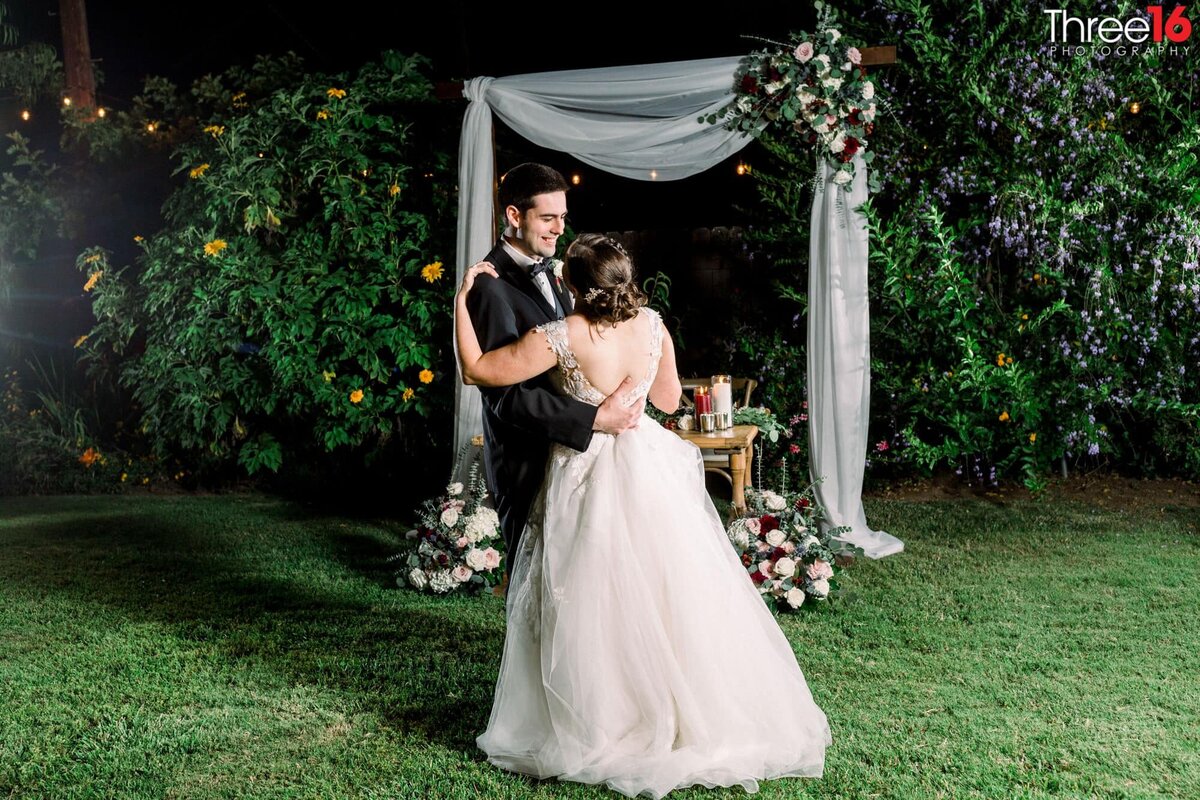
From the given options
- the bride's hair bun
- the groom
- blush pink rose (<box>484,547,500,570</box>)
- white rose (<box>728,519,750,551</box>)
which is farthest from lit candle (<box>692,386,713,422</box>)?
the bride's hair bun

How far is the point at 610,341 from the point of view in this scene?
314 cm

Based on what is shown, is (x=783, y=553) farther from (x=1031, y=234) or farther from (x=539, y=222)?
(x=1031, y=234)

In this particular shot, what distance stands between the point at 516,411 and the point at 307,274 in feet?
13.0

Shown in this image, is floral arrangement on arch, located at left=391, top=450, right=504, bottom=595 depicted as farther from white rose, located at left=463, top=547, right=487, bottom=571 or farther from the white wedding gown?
the white wedding gown

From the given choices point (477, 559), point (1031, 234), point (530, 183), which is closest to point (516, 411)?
point (530, 183)

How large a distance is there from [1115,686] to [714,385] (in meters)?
2.43

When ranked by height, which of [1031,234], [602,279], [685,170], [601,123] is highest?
[601,123]

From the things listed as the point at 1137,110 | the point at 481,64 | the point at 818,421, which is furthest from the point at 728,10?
the point at 818,421

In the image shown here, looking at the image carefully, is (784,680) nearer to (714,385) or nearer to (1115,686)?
(1115,686)

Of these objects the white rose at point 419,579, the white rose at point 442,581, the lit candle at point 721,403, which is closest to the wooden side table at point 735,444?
the lit candle at point 721,403

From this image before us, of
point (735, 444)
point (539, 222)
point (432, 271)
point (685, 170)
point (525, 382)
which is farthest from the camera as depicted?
point (432, 271)

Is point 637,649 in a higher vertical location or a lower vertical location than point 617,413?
lower

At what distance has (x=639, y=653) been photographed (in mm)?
3021

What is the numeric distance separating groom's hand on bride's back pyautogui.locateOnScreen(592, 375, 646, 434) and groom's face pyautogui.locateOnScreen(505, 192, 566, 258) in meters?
0.59
